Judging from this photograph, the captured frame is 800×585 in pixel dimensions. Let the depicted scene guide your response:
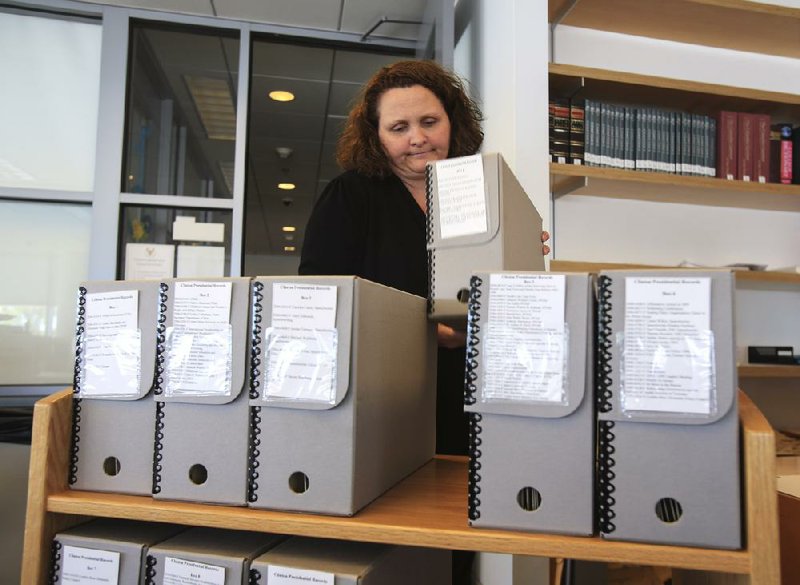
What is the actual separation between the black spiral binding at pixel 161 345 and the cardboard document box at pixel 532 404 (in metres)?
0.40

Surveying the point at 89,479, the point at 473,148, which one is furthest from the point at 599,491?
the point at 473,148

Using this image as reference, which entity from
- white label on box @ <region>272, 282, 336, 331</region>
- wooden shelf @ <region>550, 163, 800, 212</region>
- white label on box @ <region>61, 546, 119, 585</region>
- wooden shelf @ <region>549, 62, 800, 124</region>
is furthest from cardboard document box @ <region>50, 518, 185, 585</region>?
wooden shelf @ <region>549, 62, 800, 124</region>

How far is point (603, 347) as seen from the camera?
25.8 inches

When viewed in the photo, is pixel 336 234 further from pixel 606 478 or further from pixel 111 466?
pixel 606 478

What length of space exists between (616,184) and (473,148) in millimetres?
1025

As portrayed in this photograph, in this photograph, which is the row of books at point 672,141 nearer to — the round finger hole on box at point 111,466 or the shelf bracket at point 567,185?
the shelf bracket at point 567,185

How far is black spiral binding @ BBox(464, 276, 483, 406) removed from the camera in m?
0.68

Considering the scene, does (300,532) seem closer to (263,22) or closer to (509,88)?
(509,88)

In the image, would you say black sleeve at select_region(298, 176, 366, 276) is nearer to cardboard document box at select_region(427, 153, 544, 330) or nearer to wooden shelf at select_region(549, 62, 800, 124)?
cardboard document box at select_region(427, 153, 544, 330)

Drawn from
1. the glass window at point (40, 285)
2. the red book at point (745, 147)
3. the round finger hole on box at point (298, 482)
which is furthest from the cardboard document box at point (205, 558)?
the red book at point (745, 147)

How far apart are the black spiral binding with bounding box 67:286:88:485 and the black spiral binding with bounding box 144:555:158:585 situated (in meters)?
0.15

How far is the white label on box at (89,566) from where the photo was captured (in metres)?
0.76

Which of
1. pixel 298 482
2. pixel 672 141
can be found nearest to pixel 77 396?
pixel 298 482

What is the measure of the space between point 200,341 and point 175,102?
3367 mm
